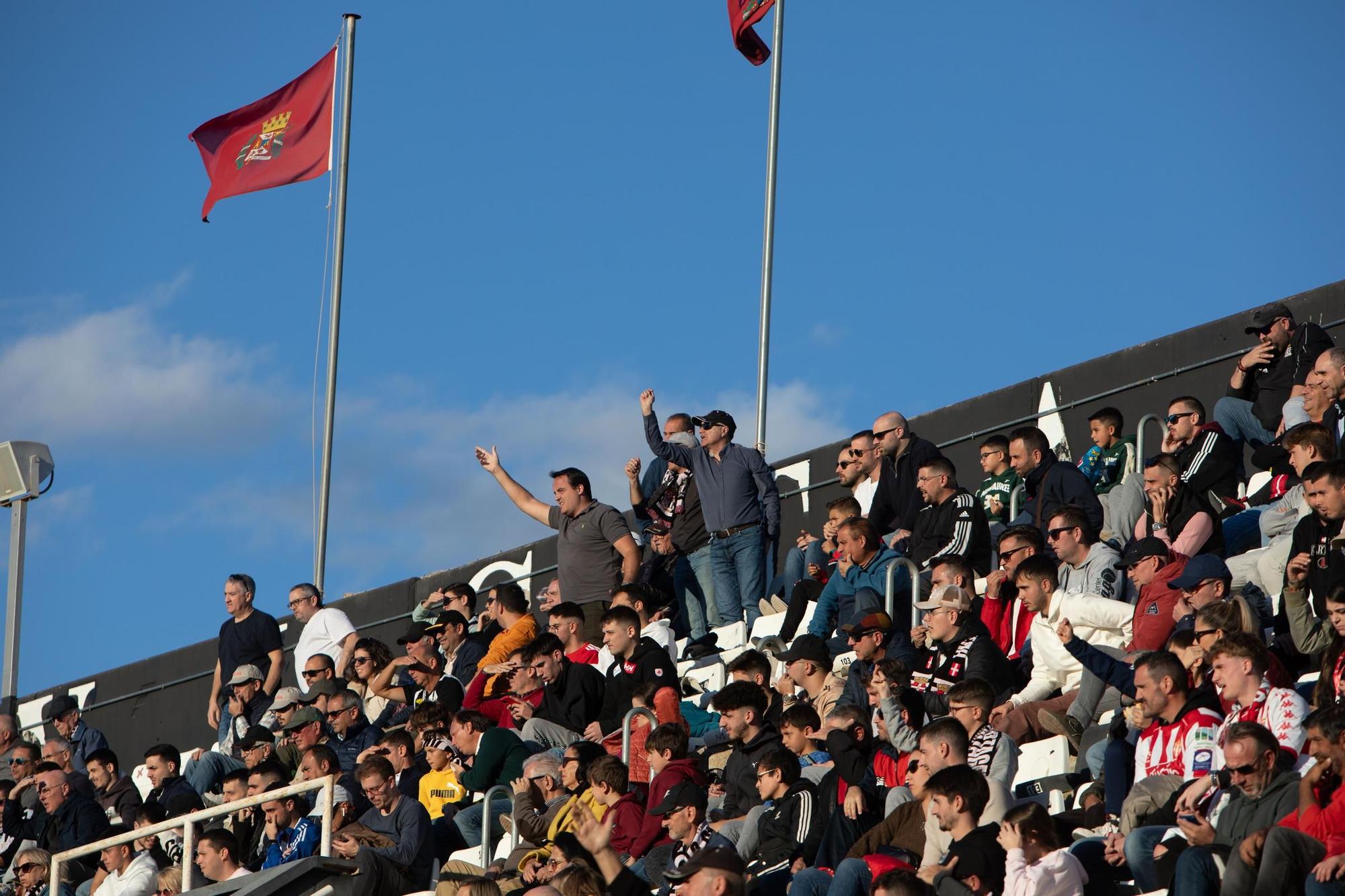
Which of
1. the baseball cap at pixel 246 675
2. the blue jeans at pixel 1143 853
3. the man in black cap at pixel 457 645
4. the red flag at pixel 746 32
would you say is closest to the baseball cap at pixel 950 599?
the blue jeans at pixel 1143 853

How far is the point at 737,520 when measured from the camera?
14422mm

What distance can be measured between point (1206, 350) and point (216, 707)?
7.64 metres

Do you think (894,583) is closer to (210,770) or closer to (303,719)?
(303,719)

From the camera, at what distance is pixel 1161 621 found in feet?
33.0

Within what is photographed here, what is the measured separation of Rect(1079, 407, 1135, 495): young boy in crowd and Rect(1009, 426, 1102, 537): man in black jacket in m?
0.36

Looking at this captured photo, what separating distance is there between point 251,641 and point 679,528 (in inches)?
131

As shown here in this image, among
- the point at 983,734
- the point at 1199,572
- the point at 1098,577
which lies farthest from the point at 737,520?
the point at 983,734

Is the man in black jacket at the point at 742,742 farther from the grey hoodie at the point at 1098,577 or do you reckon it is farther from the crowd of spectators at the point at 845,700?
the grey hoodie at the point at 1098,577

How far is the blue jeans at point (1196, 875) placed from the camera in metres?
7.40

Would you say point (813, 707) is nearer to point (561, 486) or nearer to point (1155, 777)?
point (1155, 777)

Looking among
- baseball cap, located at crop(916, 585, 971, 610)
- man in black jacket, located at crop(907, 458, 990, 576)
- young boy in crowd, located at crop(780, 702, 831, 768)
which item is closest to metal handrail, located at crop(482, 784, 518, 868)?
young boy in crowd, located at crop(780, 702, 831, 768)

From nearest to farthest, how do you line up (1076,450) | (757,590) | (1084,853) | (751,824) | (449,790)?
(1084,853)
(751,824)
(449,790)
(757,590)
(1076,450)

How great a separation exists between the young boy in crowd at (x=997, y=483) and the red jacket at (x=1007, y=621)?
2.14 metres

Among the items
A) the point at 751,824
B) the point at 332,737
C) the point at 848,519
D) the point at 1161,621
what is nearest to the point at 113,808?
the point at 332,737
